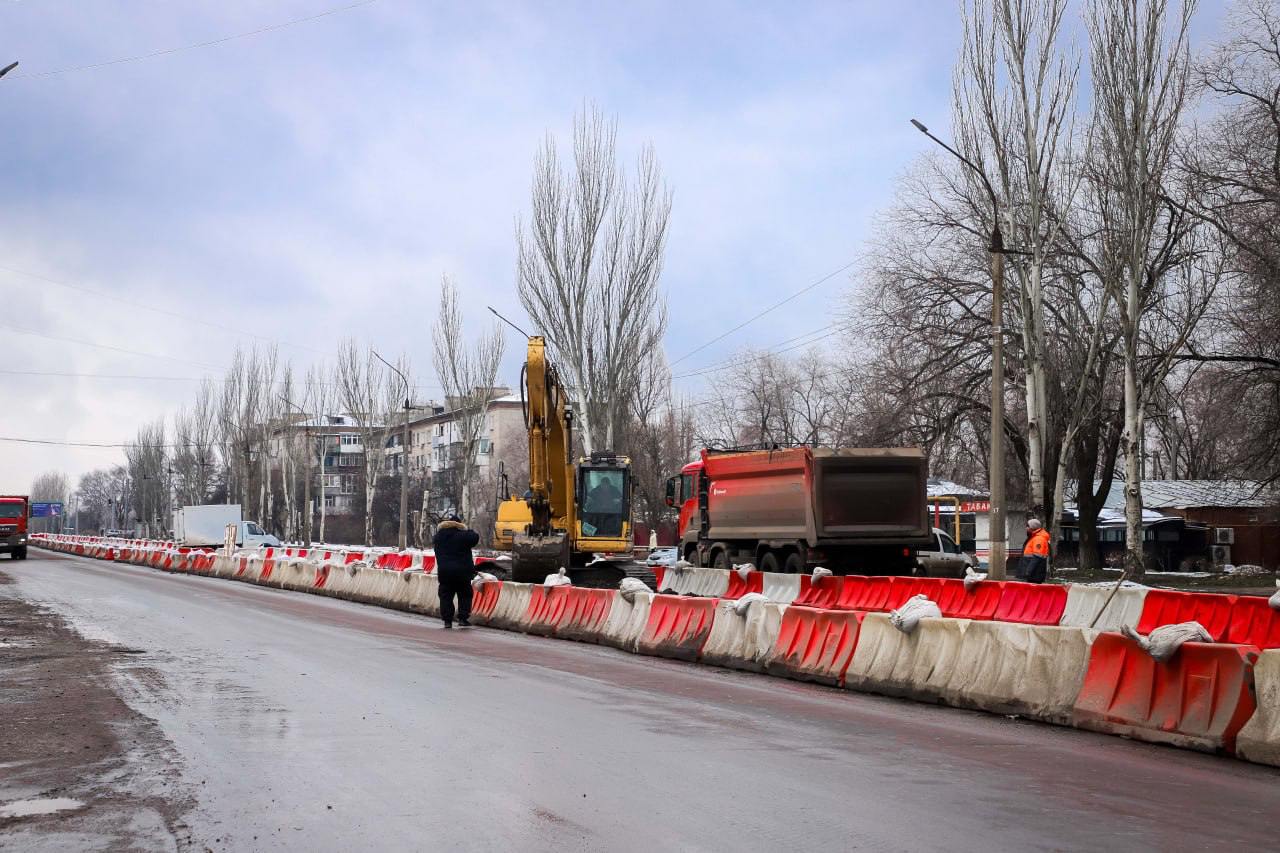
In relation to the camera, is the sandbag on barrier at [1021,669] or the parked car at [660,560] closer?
the sandbag on barrier at [1021,669]

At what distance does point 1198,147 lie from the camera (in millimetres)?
37031

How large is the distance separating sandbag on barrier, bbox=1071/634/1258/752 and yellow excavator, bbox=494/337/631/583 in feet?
51.5

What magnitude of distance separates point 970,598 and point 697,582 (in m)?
8.10

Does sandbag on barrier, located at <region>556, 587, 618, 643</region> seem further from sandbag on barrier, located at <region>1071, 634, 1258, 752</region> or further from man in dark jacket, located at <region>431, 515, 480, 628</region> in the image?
sandbag on barrier, located at <region>1071, 634, 1258, 752</region>

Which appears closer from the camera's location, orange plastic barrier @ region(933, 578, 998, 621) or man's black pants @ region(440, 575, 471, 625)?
orange plastic barrier @ region(933, 578, 998, 621)

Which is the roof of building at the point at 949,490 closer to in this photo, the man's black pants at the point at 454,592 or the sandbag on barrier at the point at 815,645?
the man's black pants at the point at 454,592

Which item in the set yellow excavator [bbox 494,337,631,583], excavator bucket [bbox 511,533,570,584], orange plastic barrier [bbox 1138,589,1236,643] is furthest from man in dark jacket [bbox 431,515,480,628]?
orange plastic barrier [bbox 1138,589,1236,643]

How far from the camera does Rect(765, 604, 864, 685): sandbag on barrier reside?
13578 mm

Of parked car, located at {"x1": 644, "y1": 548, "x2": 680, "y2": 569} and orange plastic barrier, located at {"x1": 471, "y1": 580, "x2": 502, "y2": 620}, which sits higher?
parked car, located at {"x1": 644, "y1": 548, "x2": 680, "y2": 569}

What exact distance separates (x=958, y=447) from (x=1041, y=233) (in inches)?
364

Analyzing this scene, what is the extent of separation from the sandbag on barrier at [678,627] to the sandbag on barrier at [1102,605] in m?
4.70

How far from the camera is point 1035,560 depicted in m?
22.3

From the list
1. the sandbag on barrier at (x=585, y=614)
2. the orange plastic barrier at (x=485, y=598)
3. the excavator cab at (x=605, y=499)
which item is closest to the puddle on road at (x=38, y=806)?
the sandbag on barrier at (x=585, y=614)

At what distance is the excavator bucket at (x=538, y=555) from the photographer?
26781 mm
